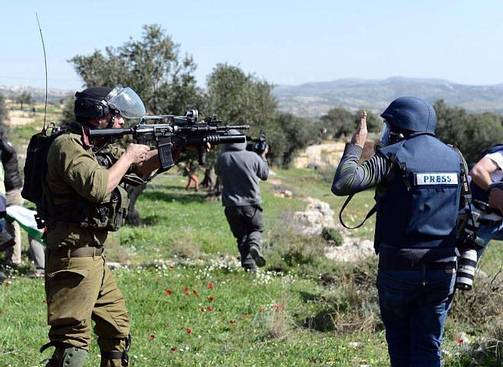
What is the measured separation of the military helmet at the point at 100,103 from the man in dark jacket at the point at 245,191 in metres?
4.39

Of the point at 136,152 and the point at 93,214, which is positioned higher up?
the point at 136,152

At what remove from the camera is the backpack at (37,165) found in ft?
13.9

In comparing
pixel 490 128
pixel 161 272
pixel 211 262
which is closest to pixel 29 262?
pixel 161 272

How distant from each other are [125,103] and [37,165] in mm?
726

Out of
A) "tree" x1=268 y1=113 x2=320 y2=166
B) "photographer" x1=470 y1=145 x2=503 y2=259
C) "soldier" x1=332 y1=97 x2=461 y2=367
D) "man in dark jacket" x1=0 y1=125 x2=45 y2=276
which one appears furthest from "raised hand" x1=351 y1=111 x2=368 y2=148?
"tree" x1=268 y1=113 x2=320 y2=166

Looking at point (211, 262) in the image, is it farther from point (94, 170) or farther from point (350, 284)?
point (94, 170)

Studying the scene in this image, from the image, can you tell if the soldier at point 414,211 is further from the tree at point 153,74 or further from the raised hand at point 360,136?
the tree at point 153,74

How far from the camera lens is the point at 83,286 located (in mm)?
4176

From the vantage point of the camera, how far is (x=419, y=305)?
4.05 meters

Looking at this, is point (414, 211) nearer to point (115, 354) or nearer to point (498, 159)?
point (498, 159)

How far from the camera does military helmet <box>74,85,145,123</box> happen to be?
4258mm

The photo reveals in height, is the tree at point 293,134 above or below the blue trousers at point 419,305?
below

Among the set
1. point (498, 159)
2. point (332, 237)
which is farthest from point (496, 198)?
point (332, 237)

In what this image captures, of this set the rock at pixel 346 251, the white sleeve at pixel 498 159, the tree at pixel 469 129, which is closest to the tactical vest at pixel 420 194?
the white sleeve at pixel 498 159
